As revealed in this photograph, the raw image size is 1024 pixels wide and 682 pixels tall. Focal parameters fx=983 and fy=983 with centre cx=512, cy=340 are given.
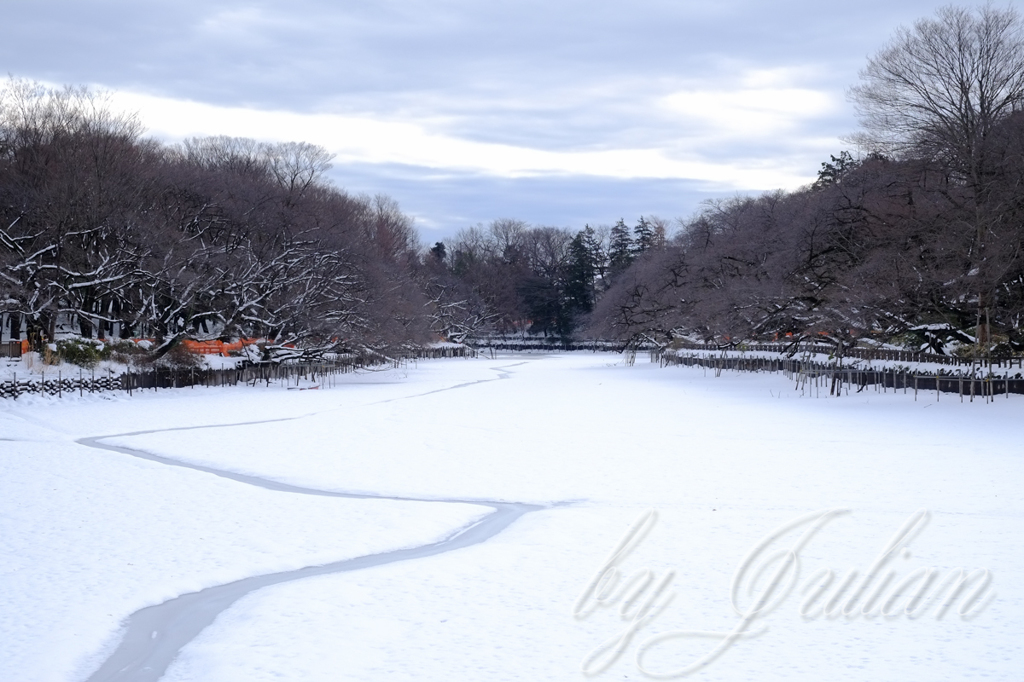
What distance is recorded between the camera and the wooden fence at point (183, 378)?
115 feet

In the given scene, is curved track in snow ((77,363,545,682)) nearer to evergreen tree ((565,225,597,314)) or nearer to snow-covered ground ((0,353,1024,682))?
snow-covered ground ((0,353,1024,682))

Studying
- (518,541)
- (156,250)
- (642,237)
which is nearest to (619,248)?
(642,237)

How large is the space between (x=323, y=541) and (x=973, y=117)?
2910 cm

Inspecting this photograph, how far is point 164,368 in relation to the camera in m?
41.7

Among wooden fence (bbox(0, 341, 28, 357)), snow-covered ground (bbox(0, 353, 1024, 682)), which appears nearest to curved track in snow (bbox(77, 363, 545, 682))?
snow-covered ground (bbox(0, 353, 1024, 682))

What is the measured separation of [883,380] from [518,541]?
26.5m

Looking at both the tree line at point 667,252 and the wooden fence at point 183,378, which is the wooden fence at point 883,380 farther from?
the wooden fence at point 183,378

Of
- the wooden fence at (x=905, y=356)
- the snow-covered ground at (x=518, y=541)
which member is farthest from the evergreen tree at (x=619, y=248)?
the snow-covered ground at (x=518, y=541)

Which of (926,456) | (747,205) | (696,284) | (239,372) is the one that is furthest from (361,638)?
(747,205)

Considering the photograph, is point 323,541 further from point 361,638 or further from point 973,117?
point 973,117

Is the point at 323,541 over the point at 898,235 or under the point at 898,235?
under

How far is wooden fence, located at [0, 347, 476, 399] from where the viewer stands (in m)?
34.9

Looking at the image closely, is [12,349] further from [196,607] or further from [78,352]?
[196,607]

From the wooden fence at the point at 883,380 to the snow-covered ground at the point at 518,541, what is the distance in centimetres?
267
